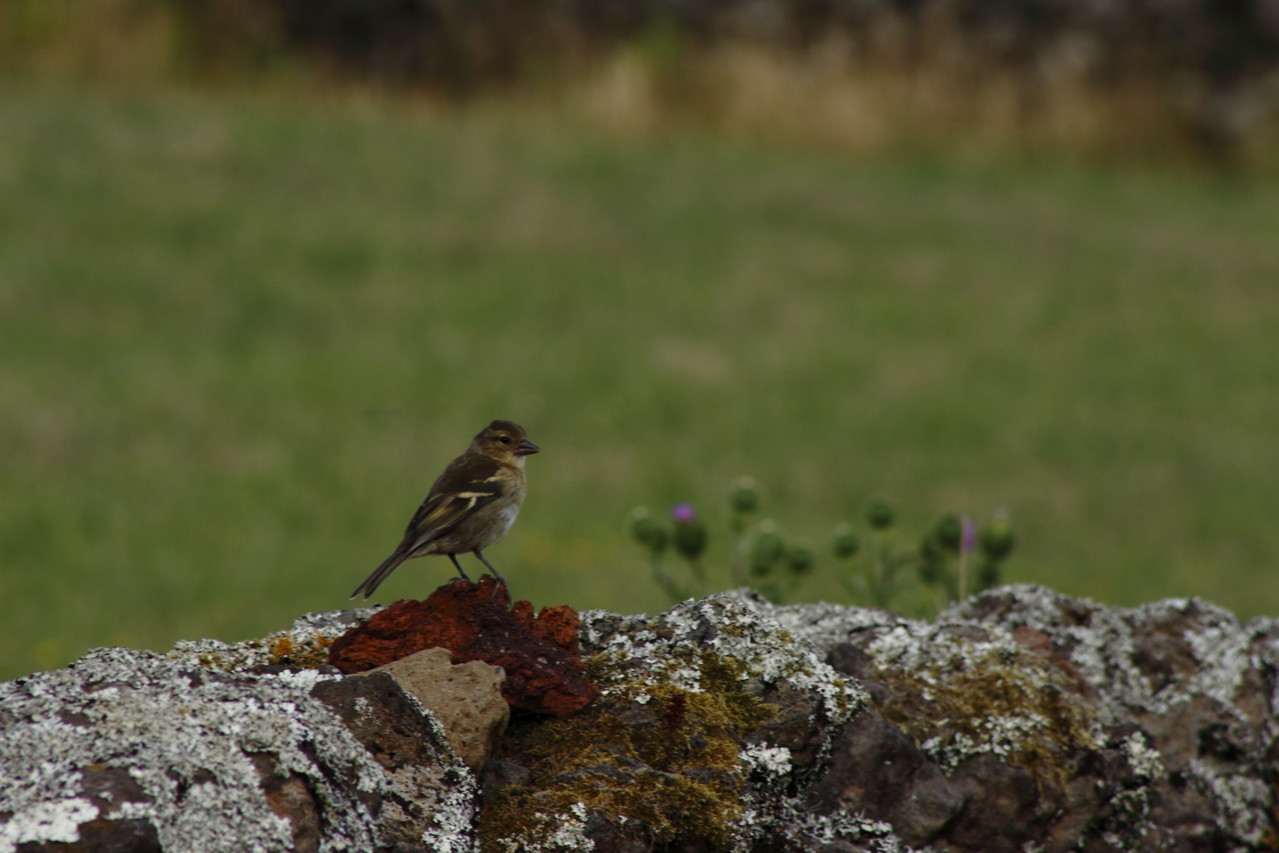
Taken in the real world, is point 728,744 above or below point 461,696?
below

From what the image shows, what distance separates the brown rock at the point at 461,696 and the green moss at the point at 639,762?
0.10 metres

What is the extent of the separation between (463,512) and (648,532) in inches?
54.4

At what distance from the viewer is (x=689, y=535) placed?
15.2 ft

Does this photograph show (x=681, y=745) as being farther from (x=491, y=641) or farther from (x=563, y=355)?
(x=563, y=355)

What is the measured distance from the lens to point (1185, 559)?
7828mm

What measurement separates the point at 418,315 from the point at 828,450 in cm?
309

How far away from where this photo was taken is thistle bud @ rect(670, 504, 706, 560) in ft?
15.1

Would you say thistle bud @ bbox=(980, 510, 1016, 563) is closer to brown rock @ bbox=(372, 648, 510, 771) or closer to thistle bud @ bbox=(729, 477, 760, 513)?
thistle bud @ bbox=(729, 477, 760, 513)

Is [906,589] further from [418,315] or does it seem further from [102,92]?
[102,92]

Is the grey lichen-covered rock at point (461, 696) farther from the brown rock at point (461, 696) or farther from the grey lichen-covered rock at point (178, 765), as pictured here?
the grey lichen-covered rock at point (178, 765)

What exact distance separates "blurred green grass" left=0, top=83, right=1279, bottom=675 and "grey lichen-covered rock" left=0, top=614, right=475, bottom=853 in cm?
341

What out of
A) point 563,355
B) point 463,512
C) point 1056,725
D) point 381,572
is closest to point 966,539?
point 1056,725

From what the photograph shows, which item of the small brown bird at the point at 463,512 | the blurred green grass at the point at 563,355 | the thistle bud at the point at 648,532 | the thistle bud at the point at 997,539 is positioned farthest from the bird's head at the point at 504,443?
the blurred green grass at the point at 563,355

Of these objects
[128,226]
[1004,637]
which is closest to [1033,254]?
[128,226]
